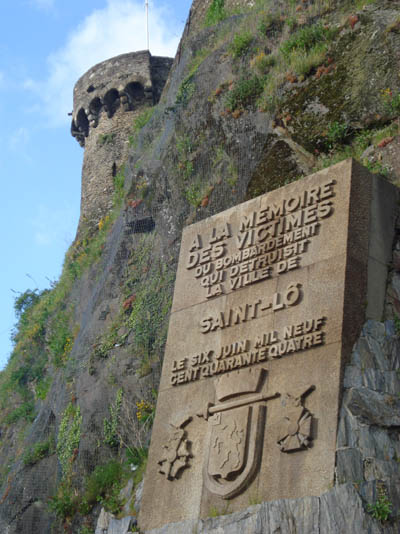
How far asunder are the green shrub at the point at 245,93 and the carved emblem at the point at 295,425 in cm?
834

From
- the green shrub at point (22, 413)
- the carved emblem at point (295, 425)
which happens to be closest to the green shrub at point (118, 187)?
the green shrub at point (22, 413)

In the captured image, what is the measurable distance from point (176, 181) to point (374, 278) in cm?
788

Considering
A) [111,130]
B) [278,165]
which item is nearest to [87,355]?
[278,165]

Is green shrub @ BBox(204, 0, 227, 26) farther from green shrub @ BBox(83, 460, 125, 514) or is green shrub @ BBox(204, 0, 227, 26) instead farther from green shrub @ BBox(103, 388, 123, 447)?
green shrub @ BBox(83, 460, 125, 514)

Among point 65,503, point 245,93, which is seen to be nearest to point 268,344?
point 65,503

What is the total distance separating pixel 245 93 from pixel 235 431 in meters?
8.57

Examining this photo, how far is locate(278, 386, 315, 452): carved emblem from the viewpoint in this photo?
8.38m

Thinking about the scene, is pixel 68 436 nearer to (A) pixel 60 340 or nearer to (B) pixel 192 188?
(B) pixel 192 188

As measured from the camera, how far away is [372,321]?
9.08 m

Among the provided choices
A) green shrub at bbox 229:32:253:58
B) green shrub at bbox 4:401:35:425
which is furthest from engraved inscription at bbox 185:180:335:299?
green shrub at bbox 4:401:35:425

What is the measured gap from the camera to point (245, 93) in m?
16.1

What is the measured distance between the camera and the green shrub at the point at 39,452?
1584 centimetres

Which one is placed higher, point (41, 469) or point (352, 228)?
point (352, 228)

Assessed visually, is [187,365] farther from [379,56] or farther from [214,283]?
[379,56]
